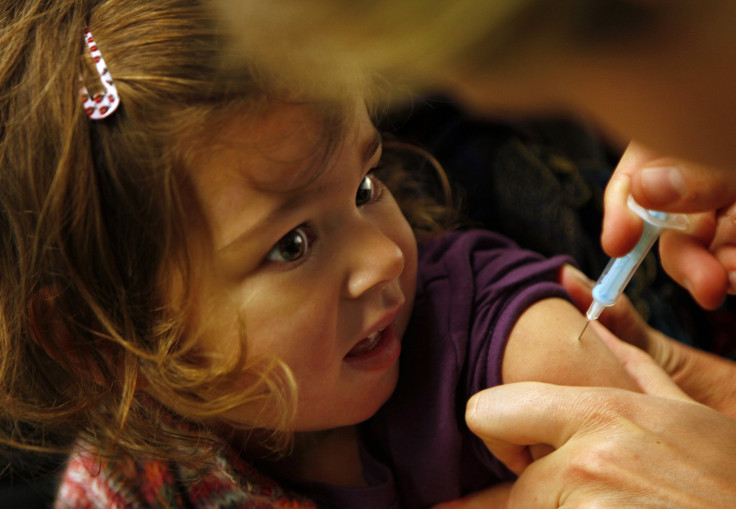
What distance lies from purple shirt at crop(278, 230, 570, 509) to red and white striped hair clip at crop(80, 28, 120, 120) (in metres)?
0.49

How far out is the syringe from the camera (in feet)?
2.67

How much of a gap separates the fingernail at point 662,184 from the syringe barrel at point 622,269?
12 centimetres

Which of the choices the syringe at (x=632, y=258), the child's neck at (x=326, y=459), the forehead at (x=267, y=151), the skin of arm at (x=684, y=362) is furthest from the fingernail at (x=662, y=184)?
the child's neck at (x=326, y=459)

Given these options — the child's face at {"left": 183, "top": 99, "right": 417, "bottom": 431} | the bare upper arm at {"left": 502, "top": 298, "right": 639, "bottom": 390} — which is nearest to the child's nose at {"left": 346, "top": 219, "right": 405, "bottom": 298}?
the child's face at {"left": 183, "top": 99, "right": 417, "bottom": 431}

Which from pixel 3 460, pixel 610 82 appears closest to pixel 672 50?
pixel 610 82

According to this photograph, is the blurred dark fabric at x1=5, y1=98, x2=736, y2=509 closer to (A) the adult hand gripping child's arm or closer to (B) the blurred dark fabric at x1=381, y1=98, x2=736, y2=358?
(B) the blurred dark fabric at x1=381, y1=98, x2=736, y2=358

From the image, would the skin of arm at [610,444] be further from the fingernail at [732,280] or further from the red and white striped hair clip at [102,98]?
the red and white striped hair clip at [102,98]

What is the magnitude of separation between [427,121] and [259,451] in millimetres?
673

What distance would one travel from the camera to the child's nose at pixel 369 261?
79cm

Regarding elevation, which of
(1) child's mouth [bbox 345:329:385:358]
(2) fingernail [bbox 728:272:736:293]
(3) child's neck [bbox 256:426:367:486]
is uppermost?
(2) fingernail [bbox 728:272:736:293]

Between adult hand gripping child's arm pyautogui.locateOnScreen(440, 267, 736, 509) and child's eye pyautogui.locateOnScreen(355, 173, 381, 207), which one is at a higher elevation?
child's eye pyautogui.locateOnScreen(355, 173, 381, 207)

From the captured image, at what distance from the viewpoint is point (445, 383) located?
36.9 inches

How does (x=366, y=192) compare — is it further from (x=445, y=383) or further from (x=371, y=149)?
(x=445, y=383)

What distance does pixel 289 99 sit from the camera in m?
0.73
